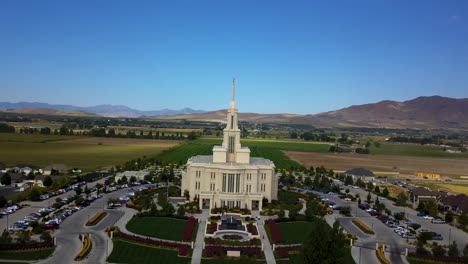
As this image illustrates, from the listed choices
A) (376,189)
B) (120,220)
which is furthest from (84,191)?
(376,189)

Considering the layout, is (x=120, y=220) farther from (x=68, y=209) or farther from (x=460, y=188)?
(x=460, y=188)

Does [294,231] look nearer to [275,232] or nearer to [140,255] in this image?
[275,232]

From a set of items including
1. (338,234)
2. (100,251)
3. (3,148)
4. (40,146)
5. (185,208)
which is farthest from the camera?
(40,146)

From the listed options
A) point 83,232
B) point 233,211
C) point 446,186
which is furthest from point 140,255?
point 446,186

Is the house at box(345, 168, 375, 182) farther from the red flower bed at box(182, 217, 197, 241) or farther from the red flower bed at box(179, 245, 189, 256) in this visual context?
the red flower bed at box(179, 245, 189, 256)

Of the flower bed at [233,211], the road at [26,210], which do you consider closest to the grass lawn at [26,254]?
the road at [26,210]
